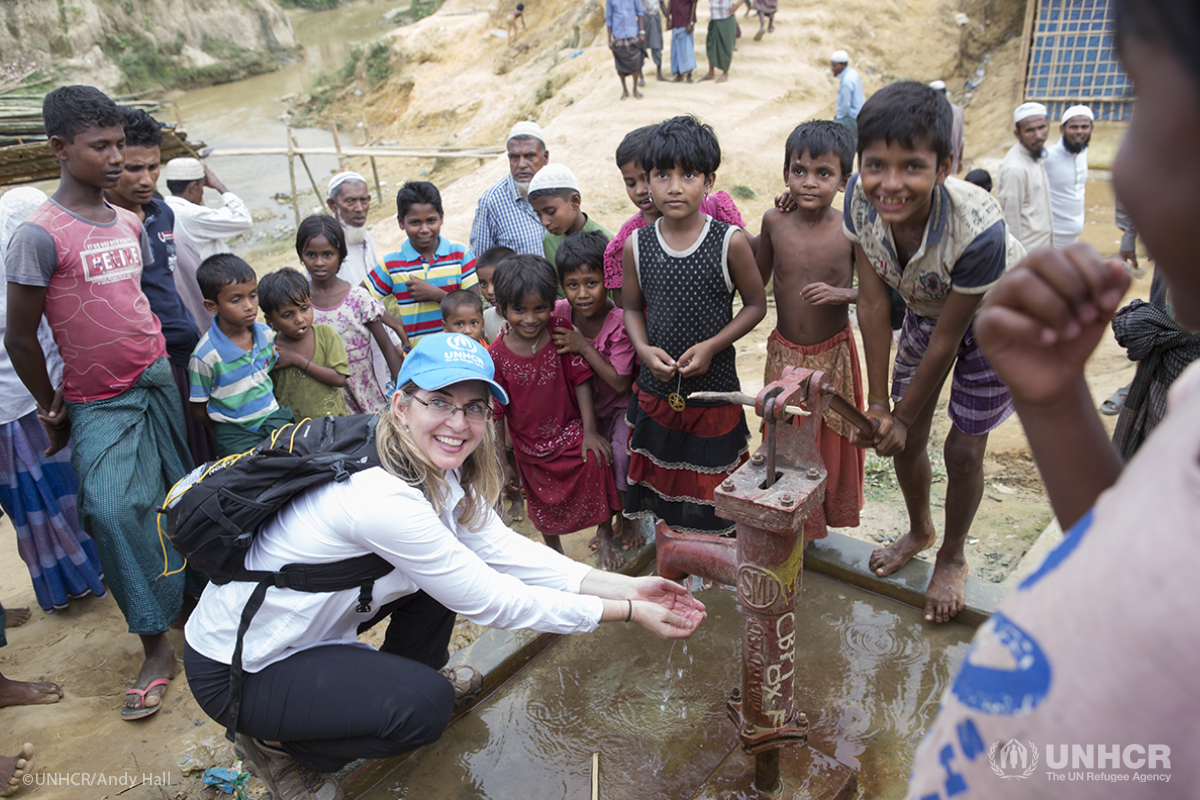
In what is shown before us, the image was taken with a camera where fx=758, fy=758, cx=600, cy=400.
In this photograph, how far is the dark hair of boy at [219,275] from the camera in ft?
9.20

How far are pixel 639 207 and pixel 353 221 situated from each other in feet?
6.22

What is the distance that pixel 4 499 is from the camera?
2902 mm

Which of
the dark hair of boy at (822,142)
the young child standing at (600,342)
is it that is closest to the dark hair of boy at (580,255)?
the young child standing at (600,342)

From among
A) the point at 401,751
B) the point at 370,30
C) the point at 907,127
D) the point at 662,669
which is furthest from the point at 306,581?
the point at 370,30

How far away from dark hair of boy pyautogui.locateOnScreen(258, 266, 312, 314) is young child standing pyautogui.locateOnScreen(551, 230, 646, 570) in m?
1.02

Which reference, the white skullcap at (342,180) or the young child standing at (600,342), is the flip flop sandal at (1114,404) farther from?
the white skullcap at (342,180)

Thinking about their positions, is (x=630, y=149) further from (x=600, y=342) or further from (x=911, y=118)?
(x=911, y=118)

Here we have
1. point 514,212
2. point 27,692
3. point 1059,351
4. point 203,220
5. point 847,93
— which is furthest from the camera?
point 847,93

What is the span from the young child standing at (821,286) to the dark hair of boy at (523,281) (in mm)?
786

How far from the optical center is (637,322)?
277 cm

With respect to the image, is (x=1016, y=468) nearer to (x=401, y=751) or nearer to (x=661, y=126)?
(x=661, y=126)

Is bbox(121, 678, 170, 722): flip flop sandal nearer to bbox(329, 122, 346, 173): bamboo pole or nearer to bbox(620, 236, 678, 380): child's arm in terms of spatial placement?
bbox(620, 236, 678, 380): child's arm

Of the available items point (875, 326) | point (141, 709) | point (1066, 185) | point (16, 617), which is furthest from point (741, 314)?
point (1066, 185)

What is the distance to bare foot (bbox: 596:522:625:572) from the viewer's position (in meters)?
3.00
